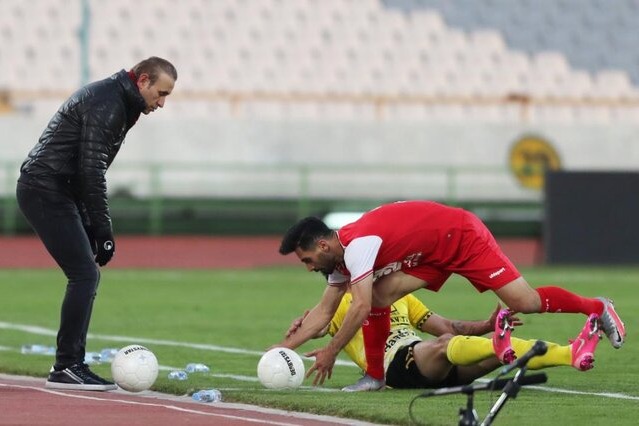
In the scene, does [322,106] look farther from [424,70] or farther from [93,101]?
[93,101]

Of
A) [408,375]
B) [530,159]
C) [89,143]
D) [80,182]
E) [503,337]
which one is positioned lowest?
[408,375]

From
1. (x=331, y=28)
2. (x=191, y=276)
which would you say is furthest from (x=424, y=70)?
(x=191, y=276)

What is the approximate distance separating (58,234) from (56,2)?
925 inches

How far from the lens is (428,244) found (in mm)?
9961

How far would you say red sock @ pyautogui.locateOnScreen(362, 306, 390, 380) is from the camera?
10.0m

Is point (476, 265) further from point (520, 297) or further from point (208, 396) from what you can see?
point (208, 396)

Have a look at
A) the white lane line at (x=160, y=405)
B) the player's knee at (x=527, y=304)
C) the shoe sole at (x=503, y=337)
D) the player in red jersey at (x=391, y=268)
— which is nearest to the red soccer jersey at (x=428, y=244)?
the player in red jersey at (x=391, y=268)

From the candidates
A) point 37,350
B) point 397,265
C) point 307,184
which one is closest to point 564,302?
point 397,265

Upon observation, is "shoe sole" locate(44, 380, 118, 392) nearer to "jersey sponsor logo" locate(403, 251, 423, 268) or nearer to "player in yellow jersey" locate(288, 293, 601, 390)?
"player in yellow jersey" locate(288, 293, 601, 390)

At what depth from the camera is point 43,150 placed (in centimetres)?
Result: 1016

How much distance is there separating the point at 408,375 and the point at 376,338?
1.13ft

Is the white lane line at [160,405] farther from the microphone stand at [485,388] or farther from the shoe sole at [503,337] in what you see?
the shoe sole at [503,337]

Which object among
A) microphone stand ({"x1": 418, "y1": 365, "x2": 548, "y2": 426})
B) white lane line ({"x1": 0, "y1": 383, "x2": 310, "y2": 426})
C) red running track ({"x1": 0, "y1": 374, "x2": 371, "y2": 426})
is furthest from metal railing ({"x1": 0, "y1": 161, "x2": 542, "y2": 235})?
microphone stand ({"x1": 418, "y1": 365, "x2": 548, "y2": 426})

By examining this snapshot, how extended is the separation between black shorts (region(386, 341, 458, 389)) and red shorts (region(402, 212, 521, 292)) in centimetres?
48
